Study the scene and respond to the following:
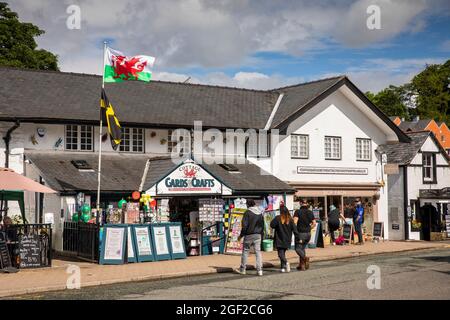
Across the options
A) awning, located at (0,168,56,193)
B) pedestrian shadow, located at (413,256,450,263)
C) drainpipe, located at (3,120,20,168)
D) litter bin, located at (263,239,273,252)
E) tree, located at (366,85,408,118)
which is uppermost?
tree, located at (366,85,408,118)

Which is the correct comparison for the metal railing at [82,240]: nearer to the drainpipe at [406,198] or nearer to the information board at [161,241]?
the information board at [161,241]

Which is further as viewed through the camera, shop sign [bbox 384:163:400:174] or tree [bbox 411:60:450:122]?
tree [bbox 411:60:450:122]

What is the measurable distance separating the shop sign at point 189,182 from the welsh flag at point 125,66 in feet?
10.7

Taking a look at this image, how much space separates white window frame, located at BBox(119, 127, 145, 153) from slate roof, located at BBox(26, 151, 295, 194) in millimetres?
334

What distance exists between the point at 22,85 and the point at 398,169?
17.6 meters

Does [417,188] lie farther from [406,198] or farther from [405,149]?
[405,149]

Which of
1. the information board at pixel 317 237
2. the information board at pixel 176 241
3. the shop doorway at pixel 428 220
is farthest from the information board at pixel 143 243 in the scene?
the shop doorway at pixel 428 220

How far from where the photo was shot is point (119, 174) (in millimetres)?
22641

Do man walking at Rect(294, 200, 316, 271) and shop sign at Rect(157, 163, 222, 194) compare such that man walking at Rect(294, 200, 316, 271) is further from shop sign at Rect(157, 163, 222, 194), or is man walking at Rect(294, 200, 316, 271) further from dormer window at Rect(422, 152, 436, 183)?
dormer window at Rect(422, 152, 436, 183)

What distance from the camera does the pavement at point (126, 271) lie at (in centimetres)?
1461

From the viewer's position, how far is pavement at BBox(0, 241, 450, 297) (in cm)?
1461

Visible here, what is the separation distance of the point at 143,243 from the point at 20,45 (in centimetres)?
2286

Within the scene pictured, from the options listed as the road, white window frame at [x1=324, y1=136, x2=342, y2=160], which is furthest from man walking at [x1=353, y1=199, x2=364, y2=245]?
the road
